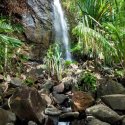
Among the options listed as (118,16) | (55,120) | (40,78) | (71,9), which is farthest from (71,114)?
(71,9)

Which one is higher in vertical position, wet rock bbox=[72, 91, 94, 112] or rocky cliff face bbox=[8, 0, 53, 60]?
rocky cliff face bbox=[8, 0, 53, 60]

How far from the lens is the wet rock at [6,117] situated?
7.27 metres

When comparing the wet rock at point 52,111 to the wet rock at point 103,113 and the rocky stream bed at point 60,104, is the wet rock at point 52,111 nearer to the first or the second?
the rocky stream bed at point 60,104

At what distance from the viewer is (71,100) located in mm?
8562

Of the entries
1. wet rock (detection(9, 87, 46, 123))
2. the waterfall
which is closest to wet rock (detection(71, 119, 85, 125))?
wet rock (detection(9, 87, 46, 123))

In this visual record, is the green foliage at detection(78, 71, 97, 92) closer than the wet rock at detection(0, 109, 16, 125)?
No

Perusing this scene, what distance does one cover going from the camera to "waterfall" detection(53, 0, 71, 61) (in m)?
12.6

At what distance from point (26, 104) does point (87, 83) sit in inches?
88.2

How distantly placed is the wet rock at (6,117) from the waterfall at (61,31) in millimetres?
5162

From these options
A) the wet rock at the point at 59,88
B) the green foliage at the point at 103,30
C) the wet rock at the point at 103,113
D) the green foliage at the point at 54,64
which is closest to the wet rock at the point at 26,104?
the wet rock at the point at 103,113

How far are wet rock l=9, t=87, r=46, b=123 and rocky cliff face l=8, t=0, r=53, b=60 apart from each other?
161 inches

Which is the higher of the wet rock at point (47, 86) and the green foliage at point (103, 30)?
the green foliage at point (103, 30)

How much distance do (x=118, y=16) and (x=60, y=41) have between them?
383 centimetres

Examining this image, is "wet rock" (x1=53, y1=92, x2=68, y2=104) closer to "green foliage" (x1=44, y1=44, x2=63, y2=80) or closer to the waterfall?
"green foliage" (x1=44, y1=44, x2=63, y2=80)
